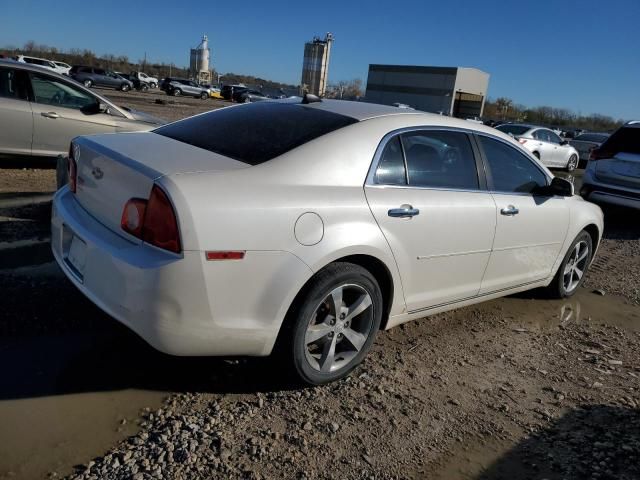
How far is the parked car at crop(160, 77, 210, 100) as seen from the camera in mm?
52969

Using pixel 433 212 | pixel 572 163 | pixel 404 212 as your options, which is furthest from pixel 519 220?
pixel 572 163

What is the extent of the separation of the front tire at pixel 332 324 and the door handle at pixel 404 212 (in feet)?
1.24

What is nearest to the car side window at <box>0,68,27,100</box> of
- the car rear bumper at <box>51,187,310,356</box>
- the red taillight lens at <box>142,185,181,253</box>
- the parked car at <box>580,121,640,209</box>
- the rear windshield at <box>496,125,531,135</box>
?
the car rear bumper at <box>51,187,310,356</box>

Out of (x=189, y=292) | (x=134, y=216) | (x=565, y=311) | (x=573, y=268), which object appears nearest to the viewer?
(x=189, y=292)

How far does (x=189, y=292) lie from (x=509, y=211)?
2549mm

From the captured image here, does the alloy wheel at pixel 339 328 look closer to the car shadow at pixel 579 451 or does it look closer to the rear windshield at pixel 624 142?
the car shadow at pixel 579 451

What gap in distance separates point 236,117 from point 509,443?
2.61m

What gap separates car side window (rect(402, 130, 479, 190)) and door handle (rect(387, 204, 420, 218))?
201mm

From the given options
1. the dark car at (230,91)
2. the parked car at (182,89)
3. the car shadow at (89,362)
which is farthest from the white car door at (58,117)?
the dark car at (230,91)

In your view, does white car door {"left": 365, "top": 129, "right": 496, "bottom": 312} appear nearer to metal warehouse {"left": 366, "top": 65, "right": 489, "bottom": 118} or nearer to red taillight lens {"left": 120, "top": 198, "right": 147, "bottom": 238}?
red taillight lens {"left": 120, "top": 198, "right": 147, "bottom": 238}

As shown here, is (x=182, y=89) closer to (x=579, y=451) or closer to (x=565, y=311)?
(x=565, y=311)

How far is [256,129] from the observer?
11.1 ft

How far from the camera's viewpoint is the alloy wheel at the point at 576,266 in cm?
513

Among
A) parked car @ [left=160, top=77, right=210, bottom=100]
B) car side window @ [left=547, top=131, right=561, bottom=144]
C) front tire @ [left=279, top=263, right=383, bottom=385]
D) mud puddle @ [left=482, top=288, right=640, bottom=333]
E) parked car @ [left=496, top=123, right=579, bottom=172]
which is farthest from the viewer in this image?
parked car @ [left=160, top=77, right=210, bottom=100]
